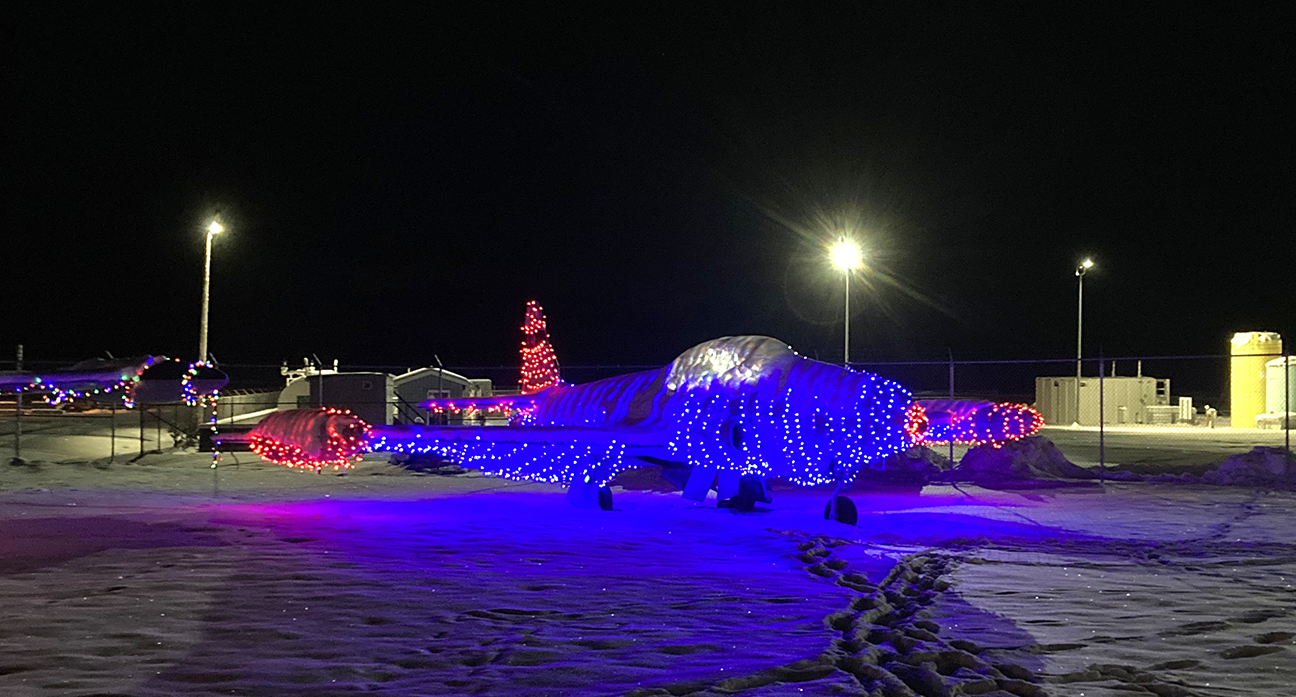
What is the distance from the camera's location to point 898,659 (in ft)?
18.9

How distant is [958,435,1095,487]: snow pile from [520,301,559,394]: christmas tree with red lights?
8.26 meters

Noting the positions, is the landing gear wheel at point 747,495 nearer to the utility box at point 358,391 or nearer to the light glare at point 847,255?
the light glare at point 847,255

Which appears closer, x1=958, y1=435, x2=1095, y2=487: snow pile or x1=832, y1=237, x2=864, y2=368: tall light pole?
x1=958, y1=435, x2=1095, y2=487: snow pile

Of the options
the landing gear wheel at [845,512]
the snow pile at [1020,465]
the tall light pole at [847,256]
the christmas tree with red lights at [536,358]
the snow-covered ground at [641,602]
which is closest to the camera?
the snow-covered ground at [641,602]

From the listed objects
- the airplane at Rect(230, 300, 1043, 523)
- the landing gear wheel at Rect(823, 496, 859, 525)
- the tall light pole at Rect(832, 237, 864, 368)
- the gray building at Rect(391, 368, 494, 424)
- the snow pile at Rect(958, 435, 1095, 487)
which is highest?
the tall light pole at Rect(832, 237, 864, 368)

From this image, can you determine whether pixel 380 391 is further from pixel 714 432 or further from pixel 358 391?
pixel 714 432

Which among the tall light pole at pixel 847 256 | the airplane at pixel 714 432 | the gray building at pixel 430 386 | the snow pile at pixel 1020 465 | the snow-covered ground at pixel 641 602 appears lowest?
the snow-covered ground at pixel 641 602

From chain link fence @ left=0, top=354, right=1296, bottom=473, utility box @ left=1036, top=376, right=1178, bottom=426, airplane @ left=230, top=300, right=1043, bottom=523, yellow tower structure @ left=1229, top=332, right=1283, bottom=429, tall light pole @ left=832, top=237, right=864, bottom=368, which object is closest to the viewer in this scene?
airplane @ left=230, top=300, right=1043, bottom=523

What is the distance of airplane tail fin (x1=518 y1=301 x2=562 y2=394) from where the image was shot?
18688mm

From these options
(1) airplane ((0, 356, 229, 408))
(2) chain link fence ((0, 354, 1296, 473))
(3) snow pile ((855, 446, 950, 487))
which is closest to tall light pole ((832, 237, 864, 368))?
(2) chain link fence ((0, 354, 1296, 473))

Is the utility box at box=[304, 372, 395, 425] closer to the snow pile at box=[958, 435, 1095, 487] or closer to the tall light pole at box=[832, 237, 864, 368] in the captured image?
the tall light pole at box=[832, 237, 864, 368]

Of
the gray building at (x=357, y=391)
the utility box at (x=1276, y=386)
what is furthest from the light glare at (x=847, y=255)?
the utility box at (x=1276, y=386)

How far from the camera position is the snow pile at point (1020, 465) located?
18.3 m

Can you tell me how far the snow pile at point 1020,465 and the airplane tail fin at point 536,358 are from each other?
8.26 m
